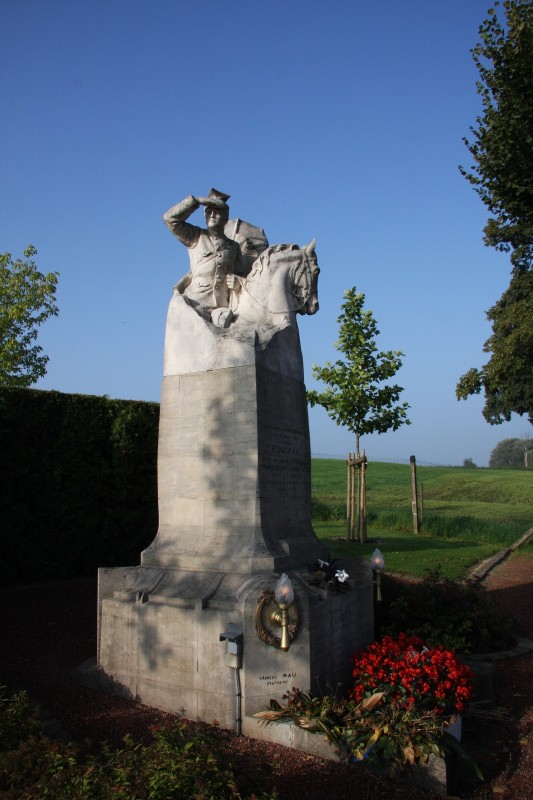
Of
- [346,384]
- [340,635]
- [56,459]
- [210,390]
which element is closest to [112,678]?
[340,635]

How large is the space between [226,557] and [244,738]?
1.56m

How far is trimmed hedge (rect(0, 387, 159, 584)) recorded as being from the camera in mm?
10562

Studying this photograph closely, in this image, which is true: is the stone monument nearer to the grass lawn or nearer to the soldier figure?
the soldier figure

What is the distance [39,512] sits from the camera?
10.9 meters

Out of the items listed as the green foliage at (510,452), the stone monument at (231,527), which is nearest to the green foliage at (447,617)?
the stone monument at (231,527)

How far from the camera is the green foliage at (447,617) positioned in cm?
682

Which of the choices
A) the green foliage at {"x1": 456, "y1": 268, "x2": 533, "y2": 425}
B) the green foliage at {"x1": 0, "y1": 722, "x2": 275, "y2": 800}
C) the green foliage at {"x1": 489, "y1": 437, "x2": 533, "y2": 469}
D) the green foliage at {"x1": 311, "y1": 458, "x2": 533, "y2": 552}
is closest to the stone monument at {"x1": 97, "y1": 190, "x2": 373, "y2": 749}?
the green foliage at {"x1": 0, "y1": 722, "x2": 275, "y2": 800}

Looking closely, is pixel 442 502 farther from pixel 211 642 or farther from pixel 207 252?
pixel 211 642

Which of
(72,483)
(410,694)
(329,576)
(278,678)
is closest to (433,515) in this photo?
(72,483)

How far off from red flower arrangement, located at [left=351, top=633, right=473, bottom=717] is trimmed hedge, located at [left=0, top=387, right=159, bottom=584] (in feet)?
23.6

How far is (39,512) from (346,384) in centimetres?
803

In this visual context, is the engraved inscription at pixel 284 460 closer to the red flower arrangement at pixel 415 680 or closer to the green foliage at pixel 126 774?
the red flower arrangement at pixel 415 680

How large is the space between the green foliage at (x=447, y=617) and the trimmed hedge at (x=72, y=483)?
598cm

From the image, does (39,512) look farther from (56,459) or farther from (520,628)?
(520,628)
